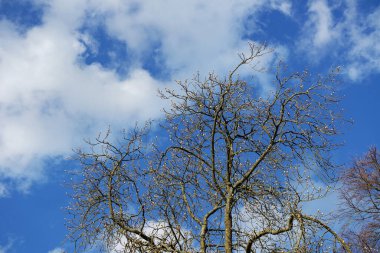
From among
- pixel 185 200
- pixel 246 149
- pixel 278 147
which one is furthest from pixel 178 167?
pixel 278 147

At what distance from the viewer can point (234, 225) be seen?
8633mm

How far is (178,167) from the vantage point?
9.43m

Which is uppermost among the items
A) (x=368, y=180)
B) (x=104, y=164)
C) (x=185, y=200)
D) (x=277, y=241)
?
(x=368, y=180)

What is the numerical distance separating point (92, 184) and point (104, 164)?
0.47 metres

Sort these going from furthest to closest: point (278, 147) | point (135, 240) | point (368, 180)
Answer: point (368, 180) → point (278, 147) → point (135, 240)

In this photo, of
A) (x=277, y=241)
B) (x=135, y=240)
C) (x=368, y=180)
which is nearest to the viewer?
(x=277, y=241)

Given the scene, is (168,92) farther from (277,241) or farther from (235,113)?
(277,241)

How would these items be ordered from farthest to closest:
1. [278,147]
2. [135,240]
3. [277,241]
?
[278,147], [135,240], [277,241]

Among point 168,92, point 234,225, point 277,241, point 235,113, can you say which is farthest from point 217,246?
point 168,92

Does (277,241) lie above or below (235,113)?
below

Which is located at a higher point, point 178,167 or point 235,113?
point 235,113

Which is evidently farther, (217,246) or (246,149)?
(246,149)

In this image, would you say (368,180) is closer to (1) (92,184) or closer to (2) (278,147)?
(2) (278,147)

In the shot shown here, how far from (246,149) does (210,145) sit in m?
0.71
